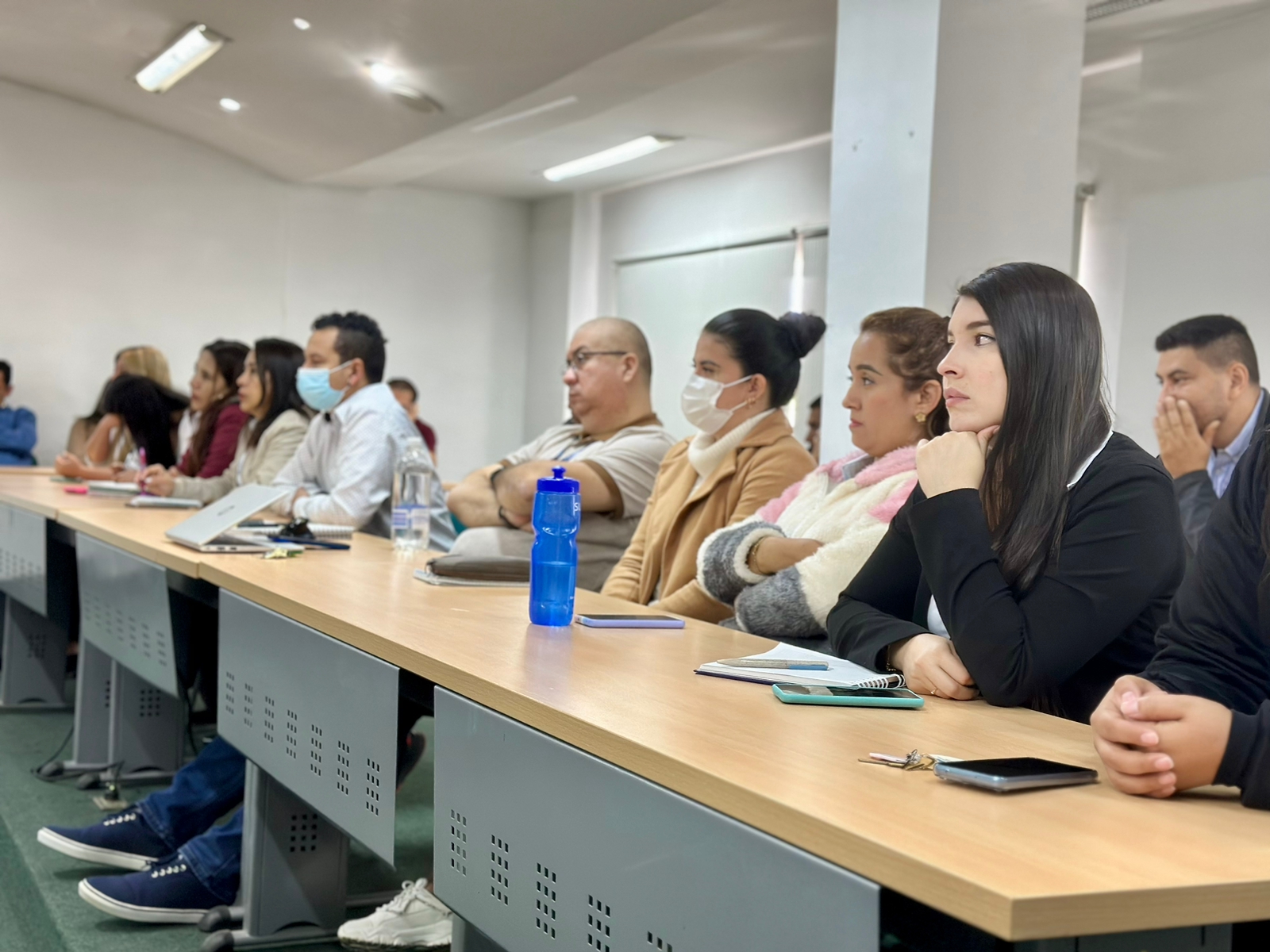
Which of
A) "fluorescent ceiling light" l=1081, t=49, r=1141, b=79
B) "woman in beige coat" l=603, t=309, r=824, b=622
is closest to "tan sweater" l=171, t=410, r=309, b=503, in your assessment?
"woman in beige coat" l=603, t=309, r=824, b=622

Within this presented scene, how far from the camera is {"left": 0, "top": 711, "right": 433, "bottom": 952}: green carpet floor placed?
2.03 metres

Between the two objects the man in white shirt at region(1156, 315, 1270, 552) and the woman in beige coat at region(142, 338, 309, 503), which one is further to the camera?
the woman in beige coat at region(142, 338, 309, 503)

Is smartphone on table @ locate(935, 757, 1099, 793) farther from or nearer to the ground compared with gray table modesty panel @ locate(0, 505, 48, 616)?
farther from the ground

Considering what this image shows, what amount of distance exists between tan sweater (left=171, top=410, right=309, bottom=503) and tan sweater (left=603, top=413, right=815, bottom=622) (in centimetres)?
177

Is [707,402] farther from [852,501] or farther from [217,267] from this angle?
[217,267]

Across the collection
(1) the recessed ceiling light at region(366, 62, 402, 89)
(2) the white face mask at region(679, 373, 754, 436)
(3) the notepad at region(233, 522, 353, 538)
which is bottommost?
(3) the notepad at region(233, 522, 353, 538)

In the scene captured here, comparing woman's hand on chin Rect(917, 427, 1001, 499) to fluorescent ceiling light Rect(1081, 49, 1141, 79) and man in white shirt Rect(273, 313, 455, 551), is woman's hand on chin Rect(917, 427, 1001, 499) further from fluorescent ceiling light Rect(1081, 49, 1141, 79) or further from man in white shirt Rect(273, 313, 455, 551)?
fluorescent ceiling light Rect(1081, 49, 1141, 79)

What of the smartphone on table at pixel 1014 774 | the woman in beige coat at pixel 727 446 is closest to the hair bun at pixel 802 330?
the woman in beige coat at pixel 727 446

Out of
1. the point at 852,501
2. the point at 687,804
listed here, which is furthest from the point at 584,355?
the point at 687,804

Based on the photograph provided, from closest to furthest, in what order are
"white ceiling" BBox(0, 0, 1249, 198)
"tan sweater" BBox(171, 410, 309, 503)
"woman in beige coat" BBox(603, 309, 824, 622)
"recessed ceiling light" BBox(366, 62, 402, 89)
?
"woman in beige coat" BBox(603, 309, 824, 622) → "tan sweater" BBox(171, 410, 309, 503) → "white ceiling" BBox(0, 0, 1249, 198) → "recessed ceiling light" BBox(366, 62, 402, 89)

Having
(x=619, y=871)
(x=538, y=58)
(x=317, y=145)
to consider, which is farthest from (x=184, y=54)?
(x=619, y=871)

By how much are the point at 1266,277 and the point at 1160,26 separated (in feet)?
3.81

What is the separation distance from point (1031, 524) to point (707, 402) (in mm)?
1272

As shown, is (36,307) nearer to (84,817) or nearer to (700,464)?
(84,817)
